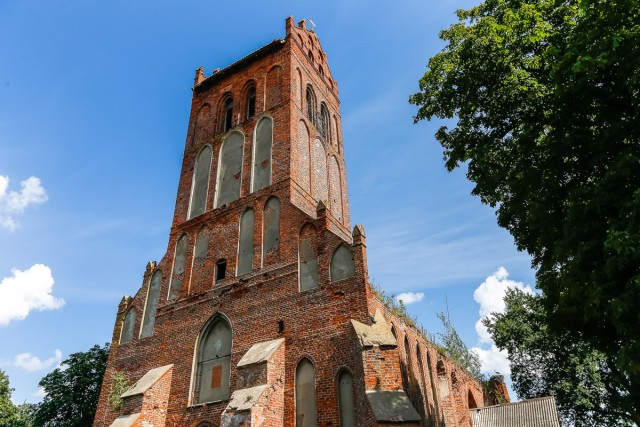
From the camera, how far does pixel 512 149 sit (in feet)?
32.0

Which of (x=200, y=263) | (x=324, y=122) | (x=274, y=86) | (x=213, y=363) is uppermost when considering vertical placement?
(x=274, y=86)

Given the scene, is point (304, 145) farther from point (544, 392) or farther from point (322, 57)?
point (544, 392)

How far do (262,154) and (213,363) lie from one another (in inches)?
289

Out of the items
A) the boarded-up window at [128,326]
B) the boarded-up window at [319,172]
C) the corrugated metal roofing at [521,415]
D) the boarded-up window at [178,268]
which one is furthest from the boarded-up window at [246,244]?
the corrugated metal roofing at [521,415]

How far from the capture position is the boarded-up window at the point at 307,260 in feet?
41.6

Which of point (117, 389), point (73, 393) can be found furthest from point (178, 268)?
point (73, 393)

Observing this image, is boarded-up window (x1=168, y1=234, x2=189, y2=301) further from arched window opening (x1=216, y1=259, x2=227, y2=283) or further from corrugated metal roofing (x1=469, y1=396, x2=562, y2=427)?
corrugated metal roofing (x1=469, y1=396, x2=562, y2=427)

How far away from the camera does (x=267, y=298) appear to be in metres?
13.1

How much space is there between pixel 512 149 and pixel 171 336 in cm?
1133

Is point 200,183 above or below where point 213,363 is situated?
above

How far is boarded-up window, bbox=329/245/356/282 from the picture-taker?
39.8 feet

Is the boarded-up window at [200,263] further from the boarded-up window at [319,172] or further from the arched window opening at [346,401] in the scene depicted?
the arched window opening at [346,401]

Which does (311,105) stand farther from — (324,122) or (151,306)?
(151,306)

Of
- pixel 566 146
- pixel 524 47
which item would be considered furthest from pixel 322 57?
pixel 566 146
